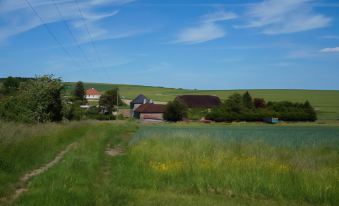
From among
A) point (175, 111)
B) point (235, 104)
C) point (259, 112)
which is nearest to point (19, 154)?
point (175, 111)

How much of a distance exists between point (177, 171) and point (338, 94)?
5916 inches

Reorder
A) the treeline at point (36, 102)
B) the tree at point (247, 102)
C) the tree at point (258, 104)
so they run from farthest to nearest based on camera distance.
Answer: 1. the tree at point (258, 104)
2. the tree at point (247, 102)
3. the treeline at point (36, 102)

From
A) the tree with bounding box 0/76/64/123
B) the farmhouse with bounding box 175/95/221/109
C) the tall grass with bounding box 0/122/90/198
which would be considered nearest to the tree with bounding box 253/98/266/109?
the farmhouse with bounding box 175/95/221/109

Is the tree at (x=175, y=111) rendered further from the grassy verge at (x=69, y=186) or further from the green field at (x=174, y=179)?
the grassy verge at (x=69, y=186)

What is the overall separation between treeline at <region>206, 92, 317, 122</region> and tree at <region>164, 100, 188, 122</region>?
638 centimetres

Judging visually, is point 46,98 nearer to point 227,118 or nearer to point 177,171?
point 177,171

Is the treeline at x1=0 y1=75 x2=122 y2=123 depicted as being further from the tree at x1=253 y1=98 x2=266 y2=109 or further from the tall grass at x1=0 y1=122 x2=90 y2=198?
the tree at x1=253 y1=98 x2=266 y2=109

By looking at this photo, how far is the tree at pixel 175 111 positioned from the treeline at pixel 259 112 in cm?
638

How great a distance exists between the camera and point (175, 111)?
104 meters

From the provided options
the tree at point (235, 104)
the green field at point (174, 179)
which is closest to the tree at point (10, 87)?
the green field at point (174, 179)

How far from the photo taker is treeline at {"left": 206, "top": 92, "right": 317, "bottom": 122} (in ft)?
329

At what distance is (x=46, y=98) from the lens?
39.7 meters

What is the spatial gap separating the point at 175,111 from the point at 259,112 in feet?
62.8

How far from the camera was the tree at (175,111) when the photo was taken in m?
103
